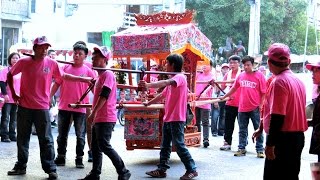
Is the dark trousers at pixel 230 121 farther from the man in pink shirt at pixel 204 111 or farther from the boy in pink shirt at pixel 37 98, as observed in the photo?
the boy in pink shirt at pixel 37 98

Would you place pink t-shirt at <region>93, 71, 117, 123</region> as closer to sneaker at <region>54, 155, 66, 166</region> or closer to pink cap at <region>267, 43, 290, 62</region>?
sneaker at <region>54, 155, 66, 166</region>

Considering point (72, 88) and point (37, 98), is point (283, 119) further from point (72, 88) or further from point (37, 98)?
point (72, 88)

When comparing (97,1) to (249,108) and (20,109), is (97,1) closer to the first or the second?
(249,108)

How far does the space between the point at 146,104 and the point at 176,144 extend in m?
0.86

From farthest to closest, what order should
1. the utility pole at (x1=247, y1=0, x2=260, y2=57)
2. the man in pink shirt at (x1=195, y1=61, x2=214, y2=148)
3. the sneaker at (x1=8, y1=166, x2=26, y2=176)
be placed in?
1. the utility pole at (x1=247, y1=0, x2=260, y2=57)
2. the man in pink shirt at (x1=195, y1=61, x2=214, y2=148)
3. the sneaker at (x1=8, y1=166, x2=26, y2=176)

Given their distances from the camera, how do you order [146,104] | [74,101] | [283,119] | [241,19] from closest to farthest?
[283,119], [146,104], [74,101], [241,19]

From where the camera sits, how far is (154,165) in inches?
361

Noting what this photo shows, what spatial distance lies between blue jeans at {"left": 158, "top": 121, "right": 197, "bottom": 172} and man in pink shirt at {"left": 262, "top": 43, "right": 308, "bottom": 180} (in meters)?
2.57

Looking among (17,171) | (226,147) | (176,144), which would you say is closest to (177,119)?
(176,144)

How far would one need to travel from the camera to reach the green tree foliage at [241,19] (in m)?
31.5

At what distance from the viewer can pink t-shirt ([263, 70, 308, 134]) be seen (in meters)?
5.18

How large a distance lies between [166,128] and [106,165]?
142 centimetres

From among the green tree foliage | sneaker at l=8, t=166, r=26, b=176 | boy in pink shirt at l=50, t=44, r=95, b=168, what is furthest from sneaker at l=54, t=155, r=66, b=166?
the green tree foliage

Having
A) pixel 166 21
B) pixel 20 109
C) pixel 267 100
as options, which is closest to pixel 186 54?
pixel 166 21
